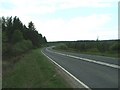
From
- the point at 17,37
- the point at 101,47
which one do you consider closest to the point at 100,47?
the point at 101,47

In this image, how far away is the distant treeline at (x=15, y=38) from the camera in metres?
88.1

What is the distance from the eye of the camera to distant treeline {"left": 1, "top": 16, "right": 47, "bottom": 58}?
3469 inches

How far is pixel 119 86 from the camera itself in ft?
49.5

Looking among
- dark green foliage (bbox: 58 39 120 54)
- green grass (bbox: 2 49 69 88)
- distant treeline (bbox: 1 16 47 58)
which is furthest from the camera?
distant treeline (bbox: 1 16 47 58)

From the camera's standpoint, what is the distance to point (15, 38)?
107m

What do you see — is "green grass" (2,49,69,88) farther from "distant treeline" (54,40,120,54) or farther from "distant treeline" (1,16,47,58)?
"distant treeline" (1,16,47,58)

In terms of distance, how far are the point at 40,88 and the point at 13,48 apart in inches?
2973

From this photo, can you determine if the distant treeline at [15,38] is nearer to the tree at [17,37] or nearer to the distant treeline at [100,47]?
the tree at [17,37]

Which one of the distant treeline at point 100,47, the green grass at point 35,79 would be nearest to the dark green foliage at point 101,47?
the distant treeline at point 100,47

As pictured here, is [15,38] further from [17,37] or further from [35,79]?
[35,79]

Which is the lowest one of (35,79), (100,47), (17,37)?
(35,79)

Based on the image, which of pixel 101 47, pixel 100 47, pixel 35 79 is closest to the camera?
pixel 35 79

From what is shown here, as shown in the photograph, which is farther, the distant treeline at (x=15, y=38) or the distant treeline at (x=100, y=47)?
the distant treeline at (x=15, y=38)

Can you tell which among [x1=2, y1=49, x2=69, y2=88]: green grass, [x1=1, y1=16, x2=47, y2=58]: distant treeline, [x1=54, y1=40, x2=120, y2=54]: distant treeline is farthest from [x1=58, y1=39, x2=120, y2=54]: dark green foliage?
[x1=2, y1=49, x2=69, y2=88]: green grass
